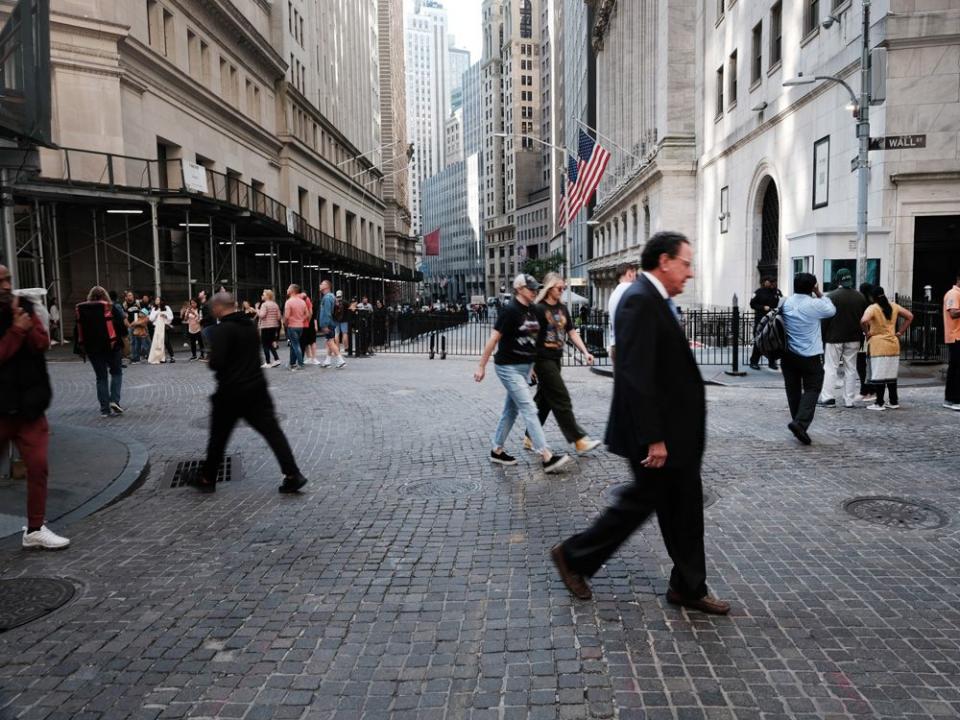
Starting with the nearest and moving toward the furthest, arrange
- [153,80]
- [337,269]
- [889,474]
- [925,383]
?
[889,474], [925,383], [153,80], [337,269]

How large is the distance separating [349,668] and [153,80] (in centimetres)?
2950

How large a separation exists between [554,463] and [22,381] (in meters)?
4.41

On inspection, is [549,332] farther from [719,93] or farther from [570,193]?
[719,93]

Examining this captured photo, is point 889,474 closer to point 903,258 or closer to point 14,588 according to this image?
point 14,588

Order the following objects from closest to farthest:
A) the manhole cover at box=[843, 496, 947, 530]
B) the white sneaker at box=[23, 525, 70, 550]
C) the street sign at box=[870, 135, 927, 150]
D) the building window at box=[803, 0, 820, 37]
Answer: the white sneaker at box=[23, 525, 70, 550] < the manhole cover at box=[843, 496, 947, 530] < the street sign at box=[870, 135, 927, 150] < the building window at box=[803, 0, 820, 37]

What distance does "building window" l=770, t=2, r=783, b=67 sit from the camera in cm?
2388

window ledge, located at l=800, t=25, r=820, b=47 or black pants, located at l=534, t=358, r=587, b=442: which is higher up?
window ledge, located at l=800, t=25, r=820, b=47

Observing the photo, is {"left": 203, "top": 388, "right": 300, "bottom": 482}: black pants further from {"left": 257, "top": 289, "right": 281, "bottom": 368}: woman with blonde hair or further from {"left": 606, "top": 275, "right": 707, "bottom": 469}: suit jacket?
{"left": 257, "top": 289, "right": 281, "bottom": 368}: woman with blonde hair

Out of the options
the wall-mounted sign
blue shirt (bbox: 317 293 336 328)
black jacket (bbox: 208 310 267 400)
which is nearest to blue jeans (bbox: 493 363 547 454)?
black jacket (bbox: 208 310 267 400)

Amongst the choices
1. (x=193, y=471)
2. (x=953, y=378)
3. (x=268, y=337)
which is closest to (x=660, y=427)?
(x=193, y=471)

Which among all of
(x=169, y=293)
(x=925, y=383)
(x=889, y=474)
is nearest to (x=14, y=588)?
(x=889, y=474)

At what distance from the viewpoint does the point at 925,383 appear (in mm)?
13359

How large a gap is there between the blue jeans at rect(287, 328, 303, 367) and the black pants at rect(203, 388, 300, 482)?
1062 cm

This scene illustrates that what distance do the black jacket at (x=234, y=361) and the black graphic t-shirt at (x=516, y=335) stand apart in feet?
7.52
